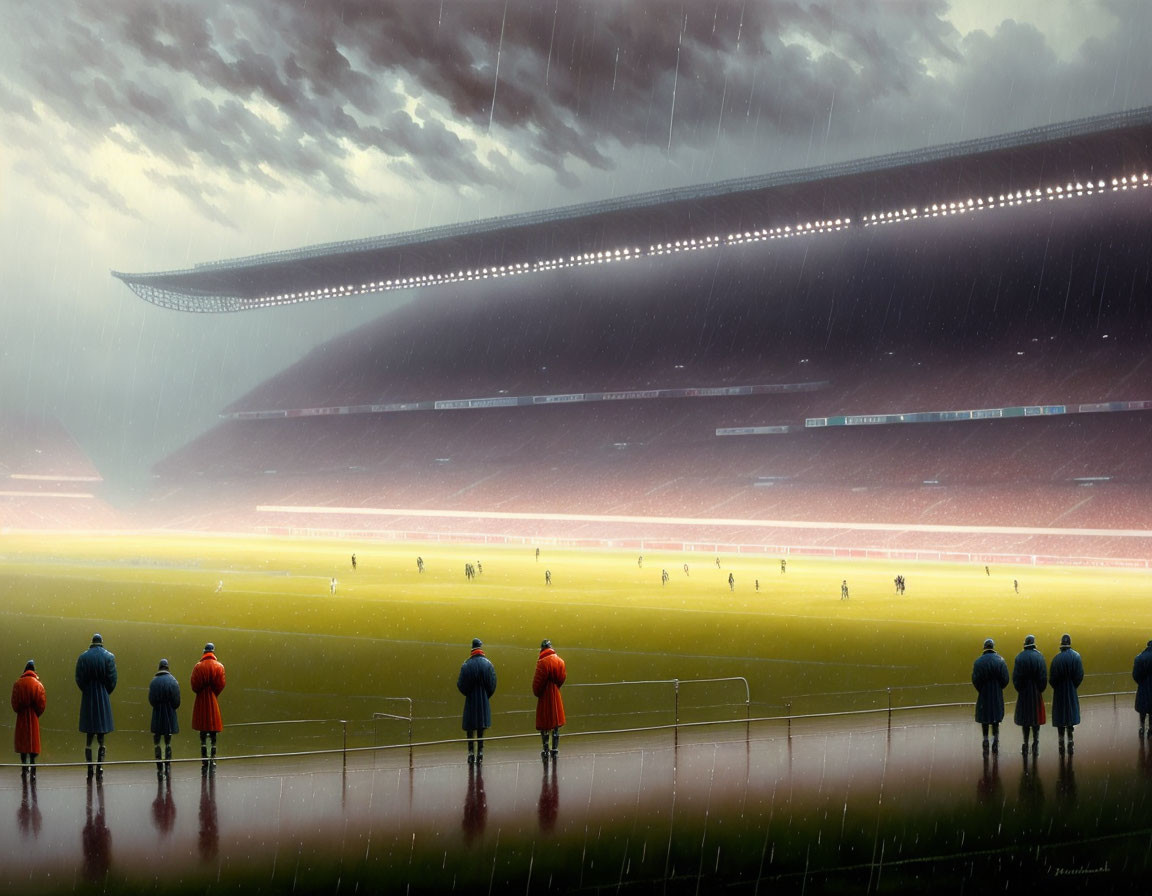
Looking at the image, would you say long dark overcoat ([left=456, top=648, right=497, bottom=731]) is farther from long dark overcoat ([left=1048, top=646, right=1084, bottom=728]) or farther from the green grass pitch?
long dark overcoat ([left=1048, top=646, right=1084, bottom=728])

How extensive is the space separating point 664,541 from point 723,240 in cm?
2507

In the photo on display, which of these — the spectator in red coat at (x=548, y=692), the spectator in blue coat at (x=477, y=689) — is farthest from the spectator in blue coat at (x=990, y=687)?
the spectator in blue coat at (x=477, y=689)

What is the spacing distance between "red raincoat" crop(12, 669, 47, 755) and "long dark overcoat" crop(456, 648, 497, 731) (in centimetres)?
419

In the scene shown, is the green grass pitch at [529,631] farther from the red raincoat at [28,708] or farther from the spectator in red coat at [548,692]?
the red raincoat at [28,708]

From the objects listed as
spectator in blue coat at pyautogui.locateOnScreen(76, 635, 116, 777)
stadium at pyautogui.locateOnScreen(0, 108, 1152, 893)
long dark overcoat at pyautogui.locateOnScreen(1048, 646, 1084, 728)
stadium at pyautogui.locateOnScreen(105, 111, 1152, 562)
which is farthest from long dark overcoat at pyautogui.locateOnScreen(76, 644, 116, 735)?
stadium at pyautogui.locateOnScreen(105, 111, 1152, 562)

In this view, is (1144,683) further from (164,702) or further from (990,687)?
(164,702)

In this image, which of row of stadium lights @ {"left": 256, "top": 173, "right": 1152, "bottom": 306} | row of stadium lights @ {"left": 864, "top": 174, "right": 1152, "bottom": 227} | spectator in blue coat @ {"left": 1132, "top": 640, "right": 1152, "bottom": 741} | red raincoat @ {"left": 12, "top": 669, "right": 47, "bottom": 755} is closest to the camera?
red raincoat @ {"left": 12, "top": 669, "right": 47, "bottom": 755}

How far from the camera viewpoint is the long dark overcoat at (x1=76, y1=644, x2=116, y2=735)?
461 inches

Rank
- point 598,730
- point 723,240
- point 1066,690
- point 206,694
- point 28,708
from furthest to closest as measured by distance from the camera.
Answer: point 723,240
point 598,730
point 1066,690
point 206,694
point 28,708

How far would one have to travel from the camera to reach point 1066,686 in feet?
42.9

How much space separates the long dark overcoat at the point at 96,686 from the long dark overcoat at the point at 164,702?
0.45m

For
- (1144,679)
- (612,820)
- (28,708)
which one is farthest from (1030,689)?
(28,708)

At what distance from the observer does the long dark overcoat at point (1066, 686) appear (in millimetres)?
13039

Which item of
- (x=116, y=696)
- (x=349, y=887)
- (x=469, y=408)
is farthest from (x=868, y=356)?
(x=349, y=887)
